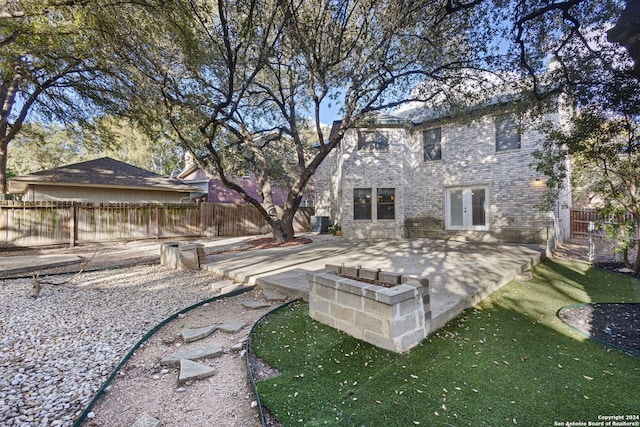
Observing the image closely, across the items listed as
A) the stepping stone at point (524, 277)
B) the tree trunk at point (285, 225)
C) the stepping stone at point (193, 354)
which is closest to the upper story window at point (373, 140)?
the tree trunk at point (285, 225)

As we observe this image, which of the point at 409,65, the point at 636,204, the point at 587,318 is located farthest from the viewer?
the point at 409,65

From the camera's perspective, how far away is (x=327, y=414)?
204 cm

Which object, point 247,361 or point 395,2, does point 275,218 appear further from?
point 247,361

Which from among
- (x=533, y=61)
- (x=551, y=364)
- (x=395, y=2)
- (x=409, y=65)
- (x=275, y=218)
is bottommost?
(x=551, y=364)

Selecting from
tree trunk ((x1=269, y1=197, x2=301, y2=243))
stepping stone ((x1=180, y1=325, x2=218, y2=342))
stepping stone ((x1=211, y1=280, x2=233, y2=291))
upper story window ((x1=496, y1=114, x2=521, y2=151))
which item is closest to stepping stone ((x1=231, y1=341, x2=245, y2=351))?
stepping stone ((x1=180, y1=325, x2=218, y2=342))

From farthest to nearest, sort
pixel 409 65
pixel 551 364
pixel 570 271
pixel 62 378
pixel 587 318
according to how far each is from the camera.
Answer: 1. pixel 409 65
2. pixel 570 271
3. pixel 587 318
4. pixel 551 364
5. pixel 62 378

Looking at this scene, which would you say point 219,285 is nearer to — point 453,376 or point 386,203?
point 453,376

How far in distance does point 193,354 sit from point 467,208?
10761 mm

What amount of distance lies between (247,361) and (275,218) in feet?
26.8

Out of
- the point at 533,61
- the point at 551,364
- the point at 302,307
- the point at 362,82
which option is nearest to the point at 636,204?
the point at 533,61

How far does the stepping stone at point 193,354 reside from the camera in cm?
276

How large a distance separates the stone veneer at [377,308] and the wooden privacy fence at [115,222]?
35.3 ft

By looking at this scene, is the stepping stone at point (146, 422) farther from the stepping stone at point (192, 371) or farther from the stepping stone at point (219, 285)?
the stepping stone at point (219, 285)

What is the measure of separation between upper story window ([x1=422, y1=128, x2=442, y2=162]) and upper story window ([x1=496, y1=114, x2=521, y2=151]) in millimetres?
2019
